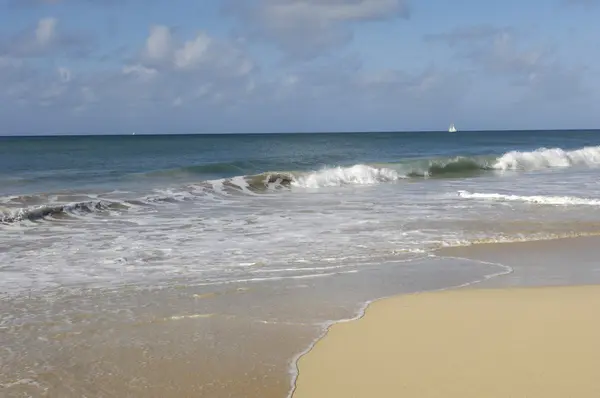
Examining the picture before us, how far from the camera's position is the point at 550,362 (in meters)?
4.27

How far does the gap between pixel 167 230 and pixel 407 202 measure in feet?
20.9

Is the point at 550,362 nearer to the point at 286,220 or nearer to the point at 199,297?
the point at 199,297

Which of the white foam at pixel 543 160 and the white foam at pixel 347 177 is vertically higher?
the white foam at pixel 543 160

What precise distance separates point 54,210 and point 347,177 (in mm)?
13033

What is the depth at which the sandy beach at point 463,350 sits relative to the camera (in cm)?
394

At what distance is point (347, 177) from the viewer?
24906mm

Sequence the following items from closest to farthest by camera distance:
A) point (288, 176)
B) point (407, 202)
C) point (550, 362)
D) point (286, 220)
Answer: point (550, 362) < point (286, 220) < point (407, 202) < point (288, 176)

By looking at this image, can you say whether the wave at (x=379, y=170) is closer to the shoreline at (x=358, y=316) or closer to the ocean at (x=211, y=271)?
the ocean at (x=211, y=271)

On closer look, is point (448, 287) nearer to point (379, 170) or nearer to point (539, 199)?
point (539, 199)

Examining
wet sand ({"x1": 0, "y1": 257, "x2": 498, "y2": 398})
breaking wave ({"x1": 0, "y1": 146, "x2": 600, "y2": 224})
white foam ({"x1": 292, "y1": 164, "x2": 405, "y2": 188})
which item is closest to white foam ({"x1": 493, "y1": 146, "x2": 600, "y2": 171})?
breaking wave ({"x1": 0, "y1": 146, "x2": 600, "y2": 224})

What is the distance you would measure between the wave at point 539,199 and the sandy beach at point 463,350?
8.97 metres

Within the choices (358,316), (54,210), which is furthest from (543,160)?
(358,316)

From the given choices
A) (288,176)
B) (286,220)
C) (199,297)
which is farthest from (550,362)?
(288,176)

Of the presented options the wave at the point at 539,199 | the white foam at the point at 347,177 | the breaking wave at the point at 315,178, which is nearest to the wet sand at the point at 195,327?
the wave at the point at 539,199
